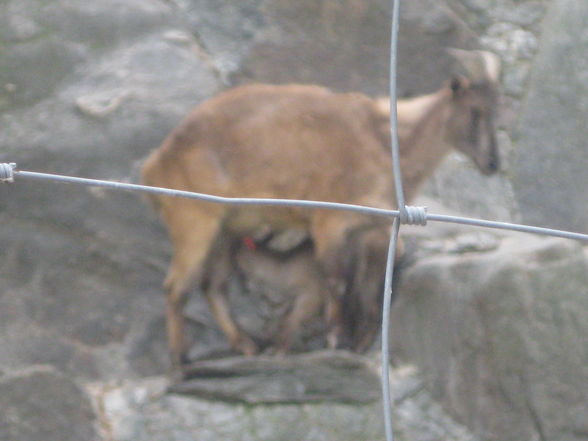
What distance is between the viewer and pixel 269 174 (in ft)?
10.8

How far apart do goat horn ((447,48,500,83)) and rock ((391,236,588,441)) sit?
0.51 meters

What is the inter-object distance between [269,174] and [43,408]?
0.86m

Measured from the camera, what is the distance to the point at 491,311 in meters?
2.97

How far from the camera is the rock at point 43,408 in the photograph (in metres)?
3.23

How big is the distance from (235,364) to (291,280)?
0.34 meters

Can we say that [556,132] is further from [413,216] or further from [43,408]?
[413,216]

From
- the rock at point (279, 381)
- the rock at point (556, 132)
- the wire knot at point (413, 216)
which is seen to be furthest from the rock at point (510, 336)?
the wire knot at point (413, 216)

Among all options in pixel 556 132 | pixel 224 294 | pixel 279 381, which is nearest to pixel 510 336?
pixel 279 381

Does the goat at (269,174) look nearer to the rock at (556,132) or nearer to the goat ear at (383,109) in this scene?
the goat ear at (383,109)

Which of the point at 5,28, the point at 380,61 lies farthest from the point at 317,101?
the point at 5,28

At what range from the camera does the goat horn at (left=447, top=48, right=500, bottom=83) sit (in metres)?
3.53

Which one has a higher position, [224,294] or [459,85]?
[459,85]

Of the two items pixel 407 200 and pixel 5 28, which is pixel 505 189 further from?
pixel 5 28

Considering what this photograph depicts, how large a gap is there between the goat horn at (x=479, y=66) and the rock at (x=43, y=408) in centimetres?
142
